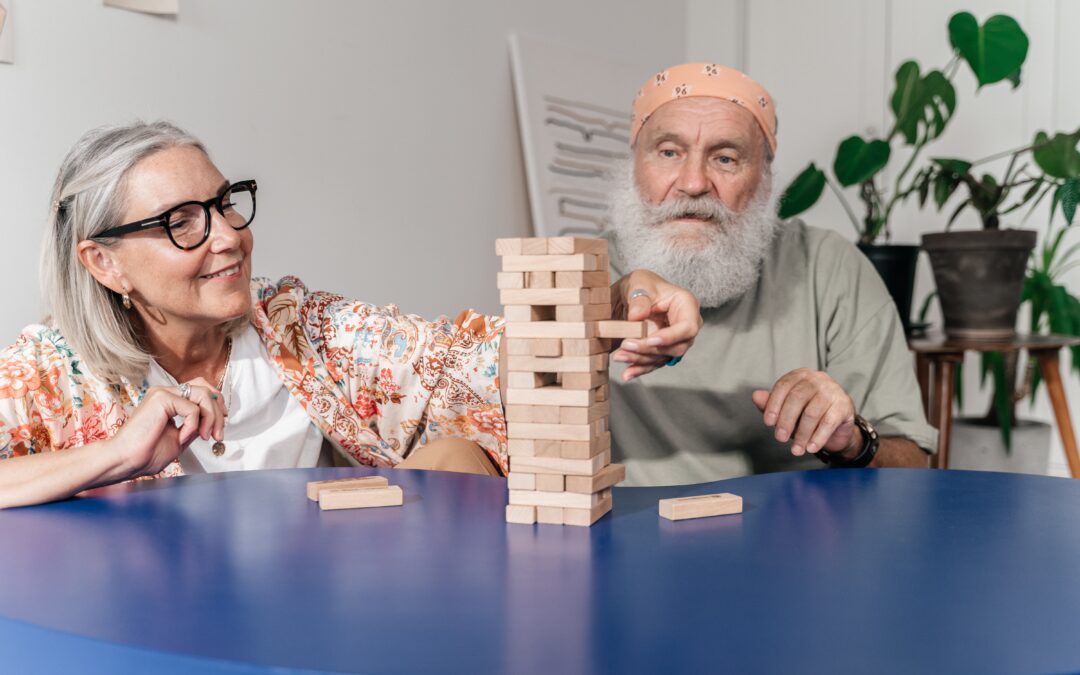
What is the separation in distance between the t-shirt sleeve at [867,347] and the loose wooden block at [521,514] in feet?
3.56

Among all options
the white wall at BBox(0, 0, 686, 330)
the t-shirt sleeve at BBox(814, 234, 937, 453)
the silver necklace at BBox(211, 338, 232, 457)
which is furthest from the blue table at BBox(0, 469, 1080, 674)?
the white wall at BBox(0, 0, 686, 330)

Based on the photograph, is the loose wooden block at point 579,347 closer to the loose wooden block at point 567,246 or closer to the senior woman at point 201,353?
the loose wooden block at point 567,246

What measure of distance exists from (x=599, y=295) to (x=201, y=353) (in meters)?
0.97

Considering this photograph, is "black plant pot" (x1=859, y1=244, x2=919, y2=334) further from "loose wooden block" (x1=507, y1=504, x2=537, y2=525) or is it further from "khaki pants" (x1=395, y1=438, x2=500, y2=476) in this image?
"loose wooden block" (x1=507, y1=504, x2=537, y2=525)

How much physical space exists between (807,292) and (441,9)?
190 cm

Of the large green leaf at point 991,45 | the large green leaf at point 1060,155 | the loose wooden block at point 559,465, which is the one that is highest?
the large green leaf at point 991,45

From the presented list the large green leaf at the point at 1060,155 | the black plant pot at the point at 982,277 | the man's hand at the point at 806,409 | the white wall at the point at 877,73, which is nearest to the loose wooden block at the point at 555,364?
the man's hand at the point at 806,409

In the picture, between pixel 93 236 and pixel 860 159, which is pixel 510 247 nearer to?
pixel 93 236

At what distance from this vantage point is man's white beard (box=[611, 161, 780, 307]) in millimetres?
2102

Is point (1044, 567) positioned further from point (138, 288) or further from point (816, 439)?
point (138, 288)

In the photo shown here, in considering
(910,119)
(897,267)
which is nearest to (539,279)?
(897,267)

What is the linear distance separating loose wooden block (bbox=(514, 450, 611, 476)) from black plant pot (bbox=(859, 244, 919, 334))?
8.43 feet

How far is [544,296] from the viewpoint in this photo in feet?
3.59

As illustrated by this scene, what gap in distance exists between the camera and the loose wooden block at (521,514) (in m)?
1.10
